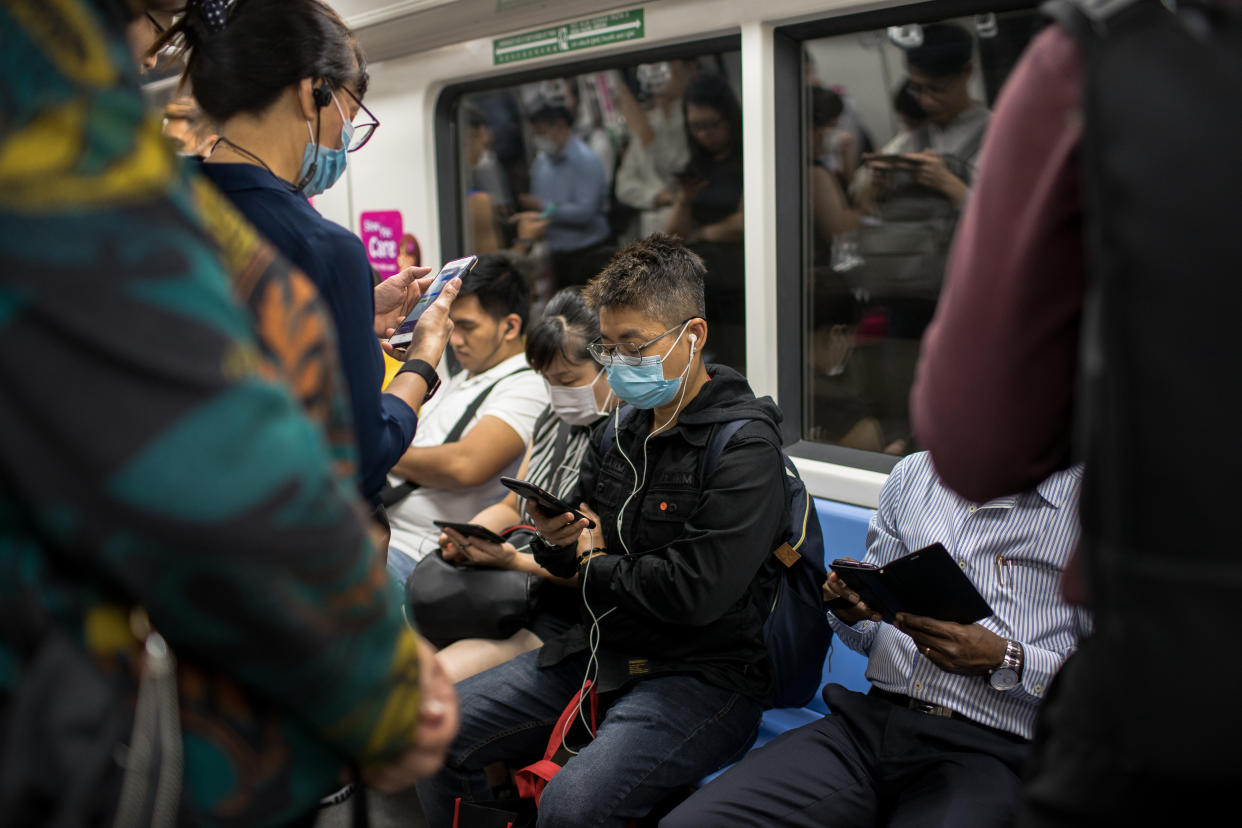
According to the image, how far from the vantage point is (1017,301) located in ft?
3.25

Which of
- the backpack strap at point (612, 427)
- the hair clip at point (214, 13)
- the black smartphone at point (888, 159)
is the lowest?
the backpack strap at point (612, 427)

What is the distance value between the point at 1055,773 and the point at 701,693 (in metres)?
1.57

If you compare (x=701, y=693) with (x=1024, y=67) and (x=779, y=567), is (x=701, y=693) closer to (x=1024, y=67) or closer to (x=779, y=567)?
(x=779, y=567)

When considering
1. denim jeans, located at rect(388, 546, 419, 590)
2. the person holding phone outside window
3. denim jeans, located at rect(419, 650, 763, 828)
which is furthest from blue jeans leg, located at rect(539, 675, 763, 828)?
the person holding phone outside window

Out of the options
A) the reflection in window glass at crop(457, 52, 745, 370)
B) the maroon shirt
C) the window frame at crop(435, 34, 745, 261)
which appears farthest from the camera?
the reflection in window glass at crop(457, 52, 745, 370)

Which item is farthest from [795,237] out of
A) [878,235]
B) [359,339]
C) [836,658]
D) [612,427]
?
[359,339]

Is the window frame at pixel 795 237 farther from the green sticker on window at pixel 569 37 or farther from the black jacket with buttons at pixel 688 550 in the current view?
the black jacket with buttons at pixel 688 550

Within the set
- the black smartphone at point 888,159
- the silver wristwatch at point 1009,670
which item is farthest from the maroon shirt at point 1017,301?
the black smartphone at point 888,159

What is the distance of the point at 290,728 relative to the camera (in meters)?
0.94

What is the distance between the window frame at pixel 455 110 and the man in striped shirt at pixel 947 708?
2.60 metres

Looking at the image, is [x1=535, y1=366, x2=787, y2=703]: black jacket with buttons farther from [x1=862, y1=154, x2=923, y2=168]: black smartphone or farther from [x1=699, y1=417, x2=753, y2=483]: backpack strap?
[x1=862, y1=154, x2=923, y2=168]: black smartphone

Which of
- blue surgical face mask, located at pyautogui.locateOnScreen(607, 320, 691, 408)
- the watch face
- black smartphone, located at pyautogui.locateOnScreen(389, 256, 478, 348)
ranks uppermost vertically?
black smartphone, located at pyautogui.locateOnScreen(389, 256, 478, 348)

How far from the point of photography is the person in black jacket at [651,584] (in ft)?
7.78

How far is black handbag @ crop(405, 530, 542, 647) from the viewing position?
9.69 ft
